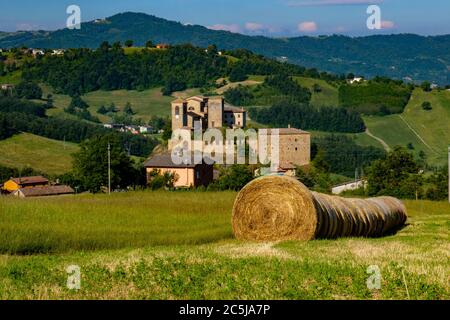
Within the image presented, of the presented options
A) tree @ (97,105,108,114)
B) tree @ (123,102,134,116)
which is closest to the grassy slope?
tree @ (123,102,134,116)

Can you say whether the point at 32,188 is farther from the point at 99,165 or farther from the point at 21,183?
the point at 99,165

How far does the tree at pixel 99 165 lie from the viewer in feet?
198

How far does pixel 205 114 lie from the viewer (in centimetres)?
Result: 10669

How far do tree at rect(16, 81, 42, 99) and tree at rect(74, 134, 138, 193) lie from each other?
110670mm

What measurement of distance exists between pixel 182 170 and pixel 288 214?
201 ft

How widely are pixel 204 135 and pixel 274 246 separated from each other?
8590cm

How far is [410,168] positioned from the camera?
→ 61.2 metres

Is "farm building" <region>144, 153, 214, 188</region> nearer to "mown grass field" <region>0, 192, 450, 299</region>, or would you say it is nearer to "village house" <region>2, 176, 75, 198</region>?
"village house" <region>2, 176, 75, 198</region>

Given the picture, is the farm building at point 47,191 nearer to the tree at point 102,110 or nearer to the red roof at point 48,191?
the red roof at point 48,191

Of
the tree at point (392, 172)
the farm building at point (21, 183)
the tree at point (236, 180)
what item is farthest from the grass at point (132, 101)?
the tree at point (392, 172)

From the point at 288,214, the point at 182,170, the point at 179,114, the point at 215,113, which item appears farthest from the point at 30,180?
the point at 288,214

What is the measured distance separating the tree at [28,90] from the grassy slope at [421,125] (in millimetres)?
72074

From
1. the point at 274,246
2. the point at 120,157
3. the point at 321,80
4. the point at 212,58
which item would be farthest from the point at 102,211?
the point at 212,58
